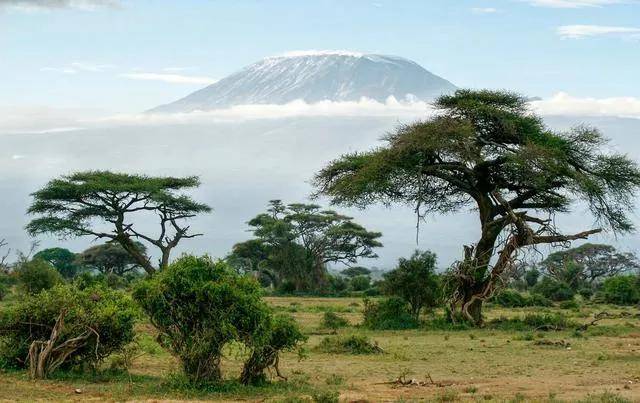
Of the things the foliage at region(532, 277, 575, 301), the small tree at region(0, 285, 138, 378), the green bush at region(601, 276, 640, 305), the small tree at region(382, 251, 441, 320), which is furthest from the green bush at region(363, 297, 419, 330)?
the foliage at region(532, 277, 575, 301)

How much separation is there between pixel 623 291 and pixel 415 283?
18106mm

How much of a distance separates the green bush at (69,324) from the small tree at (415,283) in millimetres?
14063

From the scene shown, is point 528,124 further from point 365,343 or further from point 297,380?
point 297,380

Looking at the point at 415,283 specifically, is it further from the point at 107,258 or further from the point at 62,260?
the point at 62,260

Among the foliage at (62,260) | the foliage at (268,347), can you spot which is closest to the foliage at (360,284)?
the foliage at (62,260)

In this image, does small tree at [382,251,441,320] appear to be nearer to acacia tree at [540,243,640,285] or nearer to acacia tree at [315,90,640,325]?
acacia tree at [315,90,640,325]

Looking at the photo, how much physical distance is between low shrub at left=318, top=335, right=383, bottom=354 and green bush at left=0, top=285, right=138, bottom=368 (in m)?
5.65

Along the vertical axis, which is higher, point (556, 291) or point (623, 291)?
point (623, 291)

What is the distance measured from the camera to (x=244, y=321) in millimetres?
15297

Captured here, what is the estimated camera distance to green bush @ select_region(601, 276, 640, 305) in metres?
43.8

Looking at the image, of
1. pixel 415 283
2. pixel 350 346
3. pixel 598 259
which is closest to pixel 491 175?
pixel 415 283

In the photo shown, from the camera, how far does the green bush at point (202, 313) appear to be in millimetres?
15102

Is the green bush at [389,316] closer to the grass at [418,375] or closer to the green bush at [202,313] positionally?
the grass at [418,375]

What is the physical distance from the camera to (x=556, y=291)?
1909 inches
